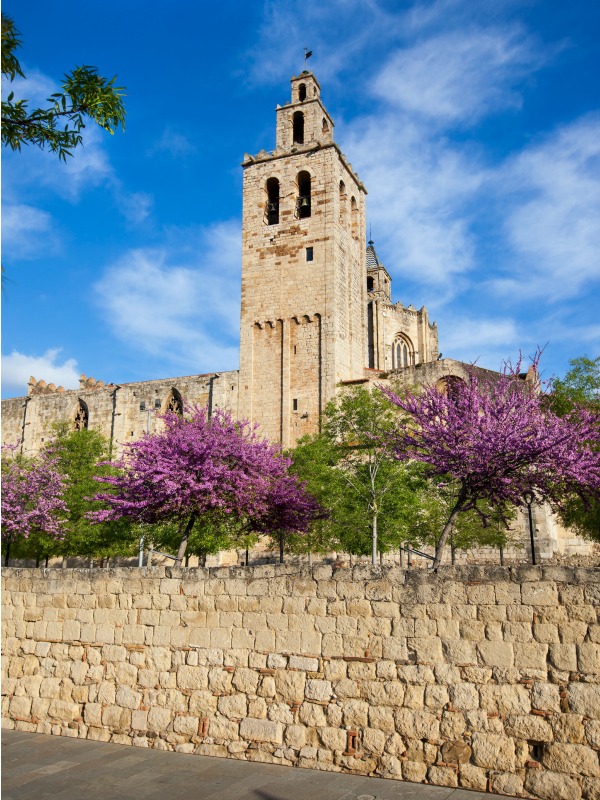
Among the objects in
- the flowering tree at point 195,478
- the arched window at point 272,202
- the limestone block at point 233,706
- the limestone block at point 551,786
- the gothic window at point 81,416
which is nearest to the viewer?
the limestone block at point 551,786

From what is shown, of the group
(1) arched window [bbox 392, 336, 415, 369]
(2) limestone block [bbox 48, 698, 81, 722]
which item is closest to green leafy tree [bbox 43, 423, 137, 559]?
(2) limestone block [bbox 48, 698, 81, 722]

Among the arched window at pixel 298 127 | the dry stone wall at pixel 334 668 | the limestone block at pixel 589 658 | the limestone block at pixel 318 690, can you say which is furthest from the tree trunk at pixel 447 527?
the arched window at pixel 298 127

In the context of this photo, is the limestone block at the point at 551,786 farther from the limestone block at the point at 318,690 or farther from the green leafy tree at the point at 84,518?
the green leafy tree at the point at 84,518

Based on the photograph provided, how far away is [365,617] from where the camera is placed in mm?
7320

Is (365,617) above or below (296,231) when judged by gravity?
below

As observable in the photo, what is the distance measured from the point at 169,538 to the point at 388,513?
8998mm

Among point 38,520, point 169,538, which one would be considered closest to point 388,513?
point 169,538

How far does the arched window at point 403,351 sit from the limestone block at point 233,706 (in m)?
44.4

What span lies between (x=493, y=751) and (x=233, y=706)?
2988 mm

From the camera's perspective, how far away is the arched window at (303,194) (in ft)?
117

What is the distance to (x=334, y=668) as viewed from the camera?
7.33 meters

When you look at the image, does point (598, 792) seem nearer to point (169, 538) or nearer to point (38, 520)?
point (169, 538)

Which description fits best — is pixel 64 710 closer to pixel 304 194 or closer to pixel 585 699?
pixel 585 699

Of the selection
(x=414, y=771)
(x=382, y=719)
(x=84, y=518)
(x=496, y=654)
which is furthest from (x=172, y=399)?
(x=496, y=654)
